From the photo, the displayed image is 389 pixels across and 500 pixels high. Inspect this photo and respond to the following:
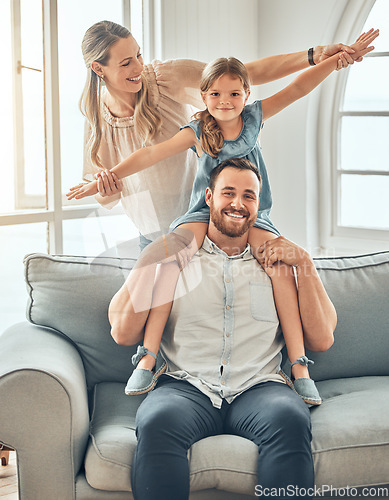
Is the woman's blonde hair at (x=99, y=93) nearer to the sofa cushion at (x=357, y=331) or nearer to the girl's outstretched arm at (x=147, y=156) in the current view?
the girl's outstretched arm at (x=147, y=156)

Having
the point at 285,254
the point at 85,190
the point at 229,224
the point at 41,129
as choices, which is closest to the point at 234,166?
the point at 229,224

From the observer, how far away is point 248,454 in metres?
1.42

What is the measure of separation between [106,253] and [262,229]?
532mm

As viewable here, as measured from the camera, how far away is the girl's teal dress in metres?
1.72

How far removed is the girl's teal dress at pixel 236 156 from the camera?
172 centimetres

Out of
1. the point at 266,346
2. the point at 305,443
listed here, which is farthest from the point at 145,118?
the point at 305,443

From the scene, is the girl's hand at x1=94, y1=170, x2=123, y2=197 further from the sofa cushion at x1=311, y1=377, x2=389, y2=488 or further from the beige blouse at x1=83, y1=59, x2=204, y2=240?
the sofa cushion at x1=311, y1=377, x2=389, y2=488

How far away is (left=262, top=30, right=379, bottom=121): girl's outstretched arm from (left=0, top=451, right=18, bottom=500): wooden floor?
1.44m

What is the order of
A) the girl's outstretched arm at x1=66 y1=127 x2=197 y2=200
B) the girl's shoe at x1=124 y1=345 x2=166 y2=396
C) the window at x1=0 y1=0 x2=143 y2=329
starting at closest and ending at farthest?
the girl's shoe at x1=124 y1=345 x2=166 y2=396, the girl's outstretched arm at x1=66 y1=127 x2=197 y2=200, the window at x1=0 y1=0 x2=143 y2=329

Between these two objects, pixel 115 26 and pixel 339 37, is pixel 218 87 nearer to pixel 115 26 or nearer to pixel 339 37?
pixel 115 26

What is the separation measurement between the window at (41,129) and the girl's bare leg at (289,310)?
61 centimetres

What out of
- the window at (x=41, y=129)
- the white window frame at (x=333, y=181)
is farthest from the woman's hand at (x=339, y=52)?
the white window frame at (x=333, y=181)

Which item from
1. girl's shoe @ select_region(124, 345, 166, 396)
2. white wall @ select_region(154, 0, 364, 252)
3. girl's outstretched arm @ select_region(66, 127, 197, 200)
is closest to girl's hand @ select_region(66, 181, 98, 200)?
girl's outstretched arm @ select_region(66, 127, 197, 200)

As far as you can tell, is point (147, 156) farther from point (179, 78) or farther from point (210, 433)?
point (210, 433)
